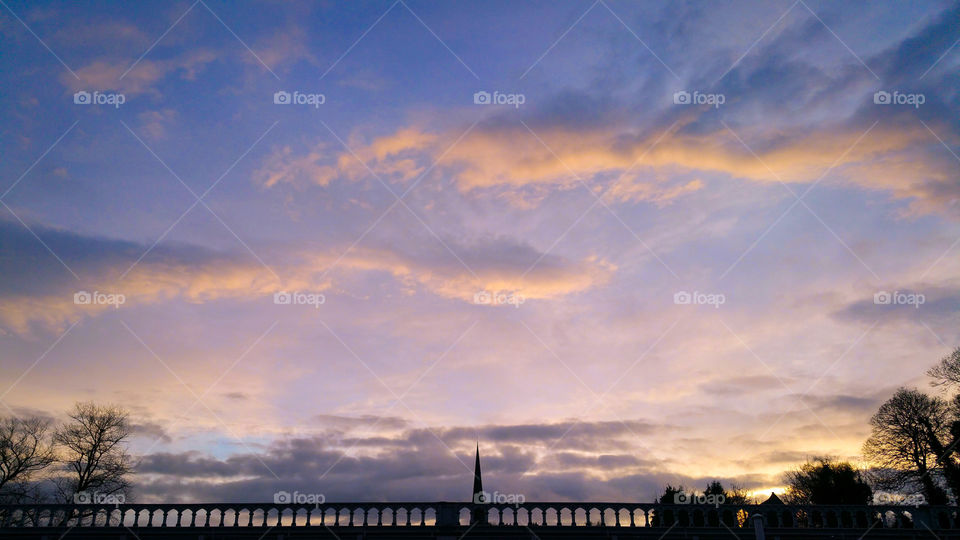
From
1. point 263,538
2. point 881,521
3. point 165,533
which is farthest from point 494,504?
point 881,521

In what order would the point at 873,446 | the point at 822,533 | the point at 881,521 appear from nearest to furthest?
the point at 822,533 → the point at 881,521 → the point at 873,446

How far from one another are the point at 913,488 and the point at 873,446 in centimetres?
468

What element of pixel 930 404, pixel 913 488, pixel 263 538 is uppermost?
pixel 930 404

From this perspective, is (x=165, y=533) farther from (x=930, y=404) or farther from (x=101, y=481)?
(x=930, y=404)

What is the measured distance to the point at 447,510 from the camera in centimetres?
4966

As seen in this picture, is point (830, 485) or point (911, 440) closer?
point (911, 440)

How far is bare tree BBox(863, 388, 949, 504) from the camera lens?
204 feet

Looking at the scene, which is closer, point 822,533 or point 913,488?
point 822,533

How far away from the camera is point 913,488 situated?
63125 mm

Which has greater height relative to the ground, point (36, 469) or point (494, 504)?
point (36, 469)

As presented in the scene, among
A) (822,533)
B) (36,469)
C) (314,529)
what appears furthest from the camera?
(36,469)

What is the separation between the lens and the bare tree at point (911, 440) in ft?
204

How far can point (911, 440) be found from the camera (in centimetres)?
6397

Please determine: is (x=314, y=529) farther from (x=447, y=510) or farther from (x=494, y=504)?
(x=494, y=504)
